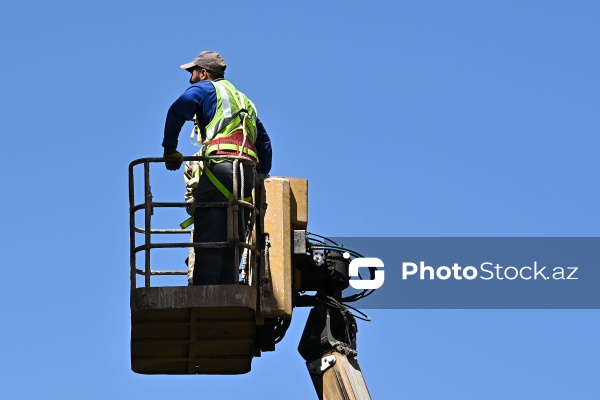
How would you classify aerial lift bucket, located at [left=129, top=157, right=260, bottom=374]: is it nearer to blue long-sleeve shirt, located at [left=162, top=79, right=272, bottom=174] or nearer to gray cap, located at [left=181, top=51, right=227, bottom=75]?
blue long-sleeve shirt, located at [left=162, top=79, right=272, bottom=174]

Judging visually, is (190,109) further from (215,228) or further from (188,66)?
(215,228)

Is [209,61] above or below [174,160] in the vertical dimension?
above

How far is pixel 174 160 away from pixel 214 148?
0.42m

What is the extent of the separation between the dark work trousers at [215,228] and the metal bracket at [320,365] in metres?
1.20

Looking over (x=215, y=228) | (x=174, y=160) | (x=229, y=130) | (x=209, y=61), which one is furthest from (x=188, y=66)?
(x=215, y=228)

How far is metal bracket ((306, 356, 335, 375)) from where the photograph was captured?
1609cm

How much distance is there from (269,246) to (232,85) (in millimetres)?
1551

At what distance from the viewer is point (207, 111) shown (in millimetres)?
16031

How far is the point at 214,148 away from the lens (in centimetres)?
1592

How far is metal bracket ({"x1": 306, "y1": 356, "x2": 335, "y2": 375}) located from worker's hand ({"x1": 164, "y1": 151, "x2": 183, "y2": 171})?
7.10 feet

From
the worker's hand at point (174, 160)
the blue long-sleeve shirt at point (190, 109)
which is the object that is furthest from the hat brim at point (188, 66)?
the worker's hand at point (174, 160)

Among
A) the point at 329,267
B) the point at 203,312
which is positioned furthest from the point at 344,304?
the point at 203,312

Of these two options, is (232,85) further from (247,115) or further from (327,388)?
→ (327,388)

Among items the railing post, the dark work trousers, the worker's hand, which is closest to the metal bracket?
the dark work trousers
